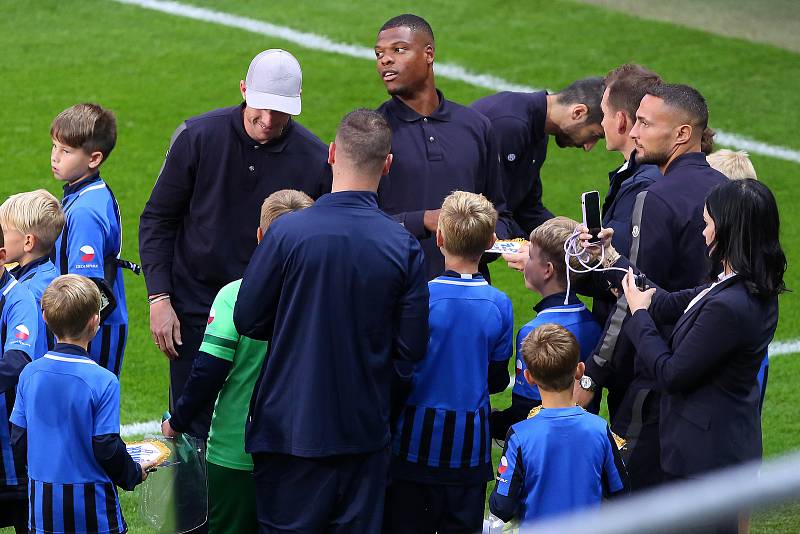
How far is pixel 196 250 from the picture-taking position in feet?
14.3

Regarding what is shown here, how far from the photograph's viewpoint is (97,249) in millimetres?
4410

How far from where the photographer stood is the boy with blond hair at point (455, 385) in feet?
11.6

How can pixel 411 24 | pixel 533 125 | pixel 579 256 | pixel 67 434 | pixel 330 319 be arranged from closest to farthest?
pixel 330 319 → pixel 67 434 → pixel 579 256 → pixel 411 24 → pixel 533 125

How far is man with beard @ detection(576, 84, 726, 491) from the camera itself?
373 cm

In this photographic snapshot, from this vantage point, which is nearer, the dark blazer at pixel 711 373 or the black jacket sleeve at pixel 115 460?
the dark blazer at pixel 711 373

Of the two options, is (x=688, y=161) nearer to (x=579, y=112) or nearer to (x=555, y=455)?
(x=555, y=455)

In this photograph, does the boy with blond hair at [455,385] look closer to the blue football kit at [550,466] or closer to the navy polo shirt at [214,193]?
the blue football kit at [550,466]

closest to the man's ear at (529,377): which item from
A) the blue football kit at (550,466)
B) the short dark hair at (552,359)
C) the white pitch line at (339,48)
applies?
the short dark hair at (552,359)

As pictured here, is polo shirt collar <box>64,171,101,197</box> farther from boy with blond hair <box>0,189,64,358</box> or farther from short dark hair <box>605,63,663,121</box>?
short dark hair <box>605,63,663,121</box>

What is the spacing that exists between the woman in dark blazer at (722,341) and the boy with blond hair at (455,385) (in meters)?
0.46

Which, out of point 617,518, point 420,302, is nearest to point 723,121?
point 420,302

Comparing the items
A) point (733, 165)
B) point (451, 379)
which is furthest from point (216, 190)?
point (733, 165)

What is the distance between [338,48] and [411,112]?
7529 millimetres

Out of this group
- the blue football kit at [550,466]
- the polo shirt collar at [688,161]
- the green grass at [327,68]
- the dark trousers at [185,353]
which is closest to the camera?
the blue football kit at [550,466]
